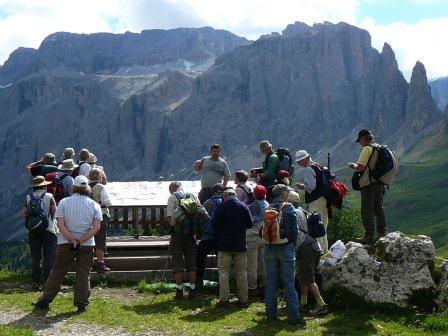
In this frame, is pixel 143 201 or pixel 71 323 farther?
pixel 143 201

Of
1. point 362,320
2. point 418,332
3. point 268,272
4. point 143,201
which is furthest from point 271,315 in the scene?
point 143,201

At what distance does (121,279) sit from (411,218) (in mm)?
165178

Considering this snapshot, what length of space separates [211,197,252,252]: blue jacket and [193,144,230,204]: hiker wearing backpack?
3850 millimetres

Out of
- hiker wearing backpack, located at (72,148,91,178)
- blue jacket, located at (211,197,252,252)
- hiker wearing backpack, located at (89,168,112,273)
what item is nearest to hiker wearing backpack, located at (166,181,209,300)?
blue jacket, located at (211,197,252,252)

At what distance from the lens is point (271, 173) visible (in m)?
16.4

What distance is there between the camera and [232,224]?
43.0 feet

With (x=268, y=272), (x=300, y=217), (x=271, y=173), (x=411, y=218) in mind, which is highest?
(x=271, y=173)

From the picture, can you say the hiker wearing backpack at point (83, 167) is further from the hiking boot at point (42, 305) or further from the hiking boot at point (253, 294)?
the hiking boot at point (253, 294)

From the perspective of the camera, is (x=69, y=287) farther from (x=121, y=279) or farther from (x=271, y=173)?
(x=271, y=173)

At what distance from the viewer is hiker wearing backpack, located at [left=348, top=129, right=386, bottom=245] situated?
45.8ft

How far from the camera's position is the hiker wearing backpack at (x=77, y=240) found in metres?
12.3

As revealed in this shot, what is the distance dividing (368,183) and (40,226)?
8.27 meters

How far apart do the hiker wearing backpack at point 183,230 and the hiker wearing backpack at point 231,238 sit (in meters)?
0.78

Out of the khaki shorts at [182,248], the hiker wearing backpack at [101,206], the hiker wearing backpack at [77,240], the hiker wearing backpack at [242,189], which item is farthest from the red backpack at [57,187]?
the hiker wearing backpack at [242,189]
